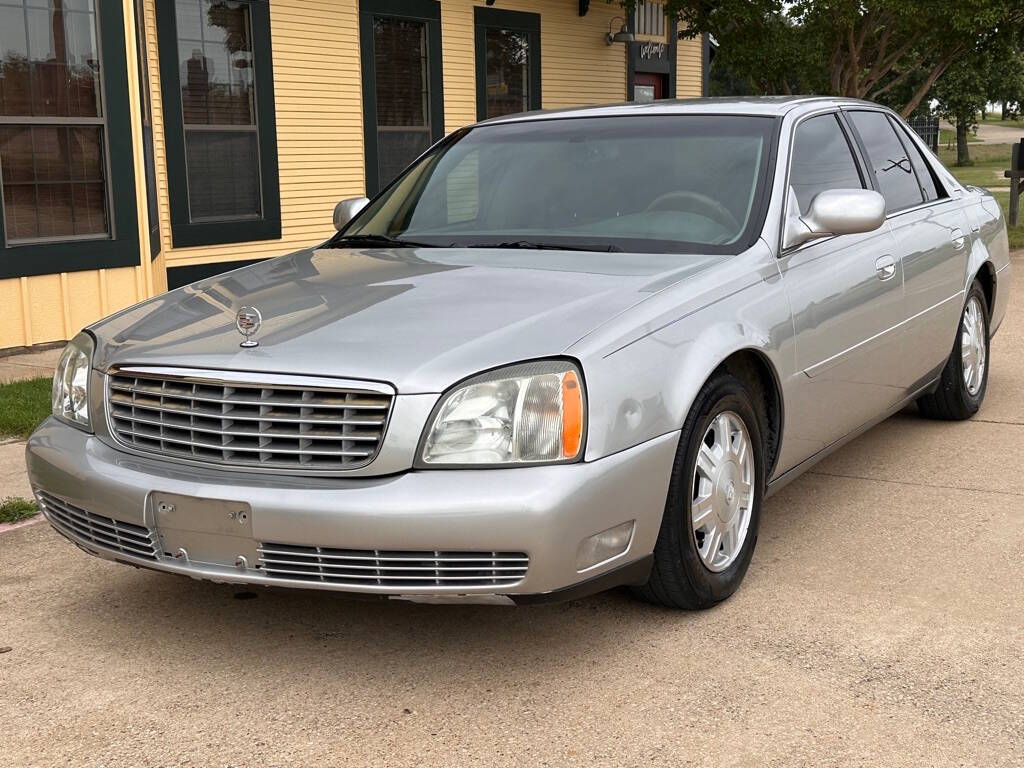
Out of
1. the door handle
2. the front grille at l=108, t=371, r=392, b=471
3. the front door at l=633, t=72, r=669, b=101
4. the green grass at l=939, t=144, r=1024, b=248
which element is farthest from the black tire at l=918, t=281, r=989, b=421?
the front door at l=633, t=72, r=669, b=101

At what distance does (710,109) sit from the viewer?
4.91 meters

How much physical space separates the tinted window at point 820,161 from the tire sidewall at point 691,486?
1.07m

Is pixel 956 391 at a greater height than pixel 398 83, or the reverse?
pixel 398 83

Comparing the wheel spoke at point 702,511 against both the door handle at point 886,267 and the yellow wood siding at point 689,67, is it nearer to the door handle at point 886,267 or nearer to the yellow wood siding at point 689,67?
the door handle at point 886,267

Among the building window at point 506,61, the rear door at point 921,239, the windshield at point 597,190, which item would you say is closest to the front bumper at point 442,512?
the windshield at point 597,190

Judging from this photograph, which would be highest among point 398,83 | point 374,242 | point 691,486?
point 398,83

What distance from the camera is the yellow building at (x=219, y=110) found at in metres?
9.06

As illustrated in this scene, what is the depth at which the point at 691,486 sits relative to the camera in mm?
3648

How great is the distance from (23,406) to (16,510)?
203 centimetres

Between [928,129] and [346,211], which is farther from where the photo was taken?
[928,129]

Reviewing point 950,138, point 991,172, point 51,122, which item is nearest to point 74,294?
point 51,122

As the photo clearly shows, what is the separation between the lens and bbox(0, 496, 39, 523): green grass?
202 inches

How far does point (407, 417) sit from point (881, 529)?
7.61 ft

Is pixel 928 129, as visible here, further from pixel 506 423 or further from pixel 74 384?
pixel 506 423
